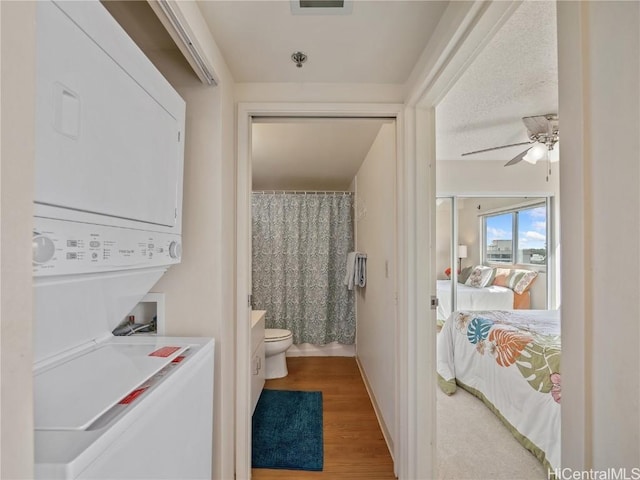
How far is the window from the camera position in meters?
3.65

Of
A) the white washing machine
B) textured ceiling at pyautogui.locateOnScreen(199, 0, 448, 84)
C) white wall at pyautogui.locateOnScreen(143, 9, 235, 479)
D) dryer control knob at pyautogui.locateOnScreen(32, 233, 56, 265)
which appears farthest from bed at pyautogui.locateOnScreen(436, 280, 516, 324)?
dryer control knob at pyautogui.locateOnScreen(32, 233, 56, 265)

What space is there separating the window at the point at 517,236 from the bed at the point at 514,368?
1171mm

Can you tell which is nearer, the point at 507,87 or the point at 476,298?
the point at 507,87

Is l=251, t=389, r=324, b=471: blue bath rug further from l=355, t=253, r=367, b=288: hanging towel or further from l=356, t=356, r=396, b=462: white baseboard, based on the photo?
l=355, t=253, r=367, b=288: hanging towel

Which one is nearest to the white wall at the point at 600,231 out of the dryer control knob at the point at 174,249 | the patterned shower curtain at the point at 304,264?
the dryer control knob at the point at 174,249

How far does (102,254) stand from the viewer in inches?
26.2

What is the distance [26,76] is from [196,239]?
3.18 feet

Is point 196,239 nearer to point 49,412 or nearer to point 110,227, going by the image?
point 110,227

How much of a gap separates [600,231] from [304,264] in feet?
10.1

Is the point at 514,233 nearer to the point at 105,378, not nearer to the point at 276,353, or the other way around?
the point at 276,353

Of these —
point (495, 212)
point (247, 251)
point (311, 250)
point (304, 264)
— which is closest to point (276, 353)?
point (304, 264)

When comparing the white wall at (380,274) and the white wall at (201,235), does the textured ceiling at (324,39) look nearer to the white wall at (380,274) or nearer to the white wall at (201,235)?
the white wall at (201,235)

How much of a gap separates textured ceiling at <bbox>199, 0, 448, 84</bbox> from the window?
9.98 feet

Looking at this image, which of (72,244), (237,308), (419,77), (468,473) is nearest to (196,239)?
(237,308)
